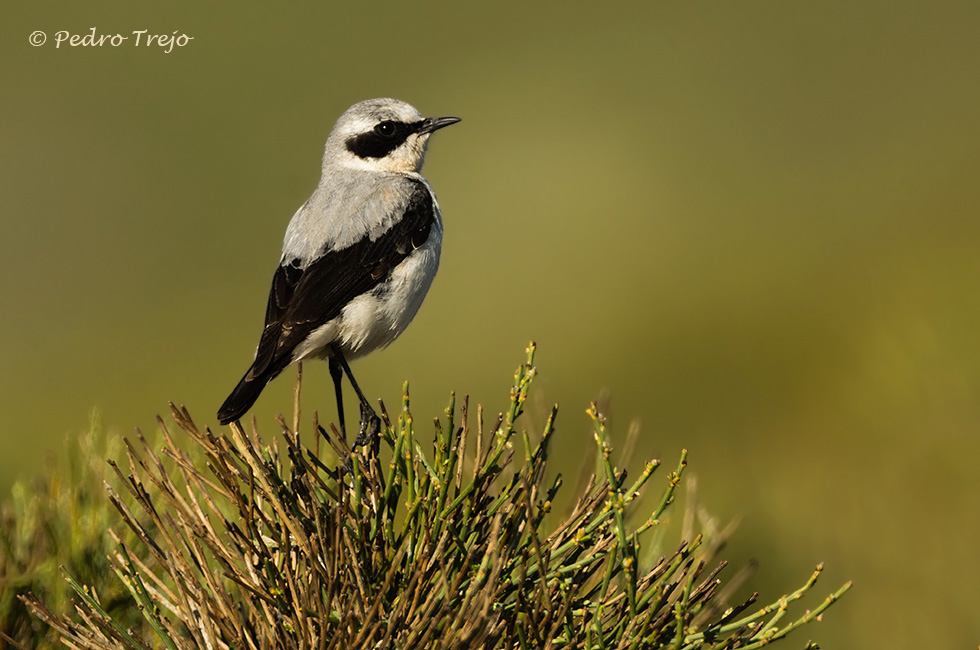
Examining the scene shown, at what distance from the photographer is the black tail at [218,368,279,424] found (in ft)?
9.07

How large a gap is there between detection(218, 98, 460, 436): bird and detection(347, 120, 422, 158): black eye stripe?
350 millimetres

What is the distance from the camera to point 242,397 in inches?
115

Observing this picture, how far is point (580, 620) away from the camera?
1968 millimetres

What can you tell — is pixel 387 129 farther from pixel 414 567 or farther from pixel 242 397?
pixel 414 567

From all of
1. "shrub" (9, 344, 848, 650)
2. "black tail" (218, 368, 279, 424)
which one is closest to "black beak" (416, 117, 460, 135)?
"black tail" (218, 368, 279, 424)

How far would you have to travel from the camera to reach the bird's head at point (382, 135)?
4438mm

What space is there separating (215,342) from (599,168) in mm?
6906

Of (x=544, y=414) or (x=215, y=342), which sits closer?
(x=544, y=414)

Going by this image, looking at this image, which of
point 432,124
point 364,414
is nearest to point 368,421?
point 364,414

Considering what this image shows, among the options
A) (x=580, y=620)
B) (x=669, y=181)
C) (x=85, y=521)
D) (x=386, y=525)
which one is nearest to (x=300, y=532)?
(x=386, y=525)

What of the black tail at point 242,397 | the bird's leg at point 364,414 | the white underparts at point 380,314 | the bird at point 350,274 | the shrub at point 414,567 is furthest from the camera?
the white underparts at point 380,314

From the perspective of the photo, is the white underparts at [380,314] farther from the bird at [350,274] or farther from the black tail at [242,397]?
the black tail at [242,397]

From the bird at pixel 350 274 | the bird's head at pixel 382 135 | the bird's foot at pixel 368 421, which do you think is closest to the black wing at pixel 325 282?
the bird at pixel 350 274

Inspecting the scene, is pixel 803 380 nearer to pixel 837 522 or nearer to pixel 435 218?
pixel 837 522
